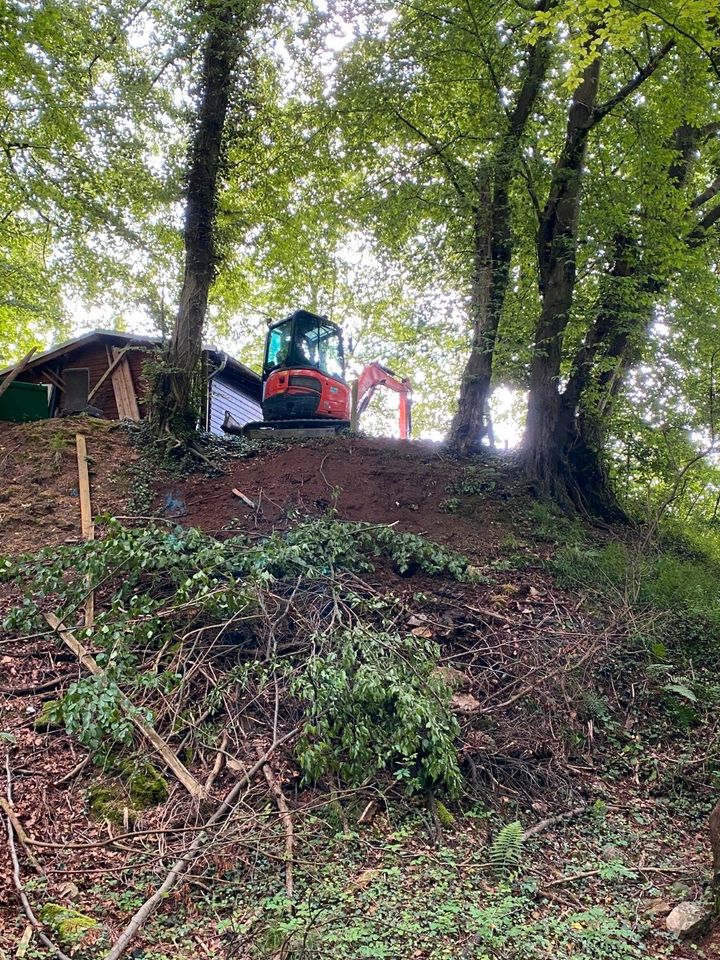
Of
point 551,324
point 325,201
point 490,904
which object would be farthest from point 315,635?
point 325,201

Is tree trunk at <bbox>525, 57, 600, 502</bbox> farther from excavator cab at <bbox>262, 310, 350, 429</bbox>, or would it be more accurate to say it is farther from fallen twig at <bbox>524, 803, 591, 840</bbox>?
fallen twig at <bbox>524, 803, 591, 840</bbox>

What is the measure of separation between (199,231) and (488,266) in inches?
196

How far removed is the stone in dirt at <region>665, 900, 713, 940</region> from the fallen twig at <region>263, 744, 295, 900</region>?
2.07 meters

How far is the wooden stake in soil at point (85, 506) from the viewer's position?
18.3 feet

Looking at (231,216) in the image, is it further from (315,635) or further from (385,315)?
(385,315)

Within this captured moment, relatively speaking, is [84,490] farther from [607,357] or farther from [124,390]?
[124,390]

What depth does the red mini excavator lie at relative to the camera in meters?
12.3

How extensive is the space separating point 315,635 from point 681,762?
3133mm

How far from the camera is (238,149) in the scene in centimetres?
1212

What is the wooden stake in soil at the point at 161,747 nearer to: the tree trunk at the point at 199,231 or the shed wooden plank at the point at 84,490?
the shed wooden plank at the point at 84,490

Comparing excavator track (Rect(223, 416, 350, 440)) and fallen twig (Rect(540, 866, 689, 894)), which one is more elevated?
excavator track (Rect(223, 416, 350, 440))

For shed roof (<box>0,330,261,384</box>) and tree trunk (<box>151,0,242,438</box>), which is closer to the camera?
tree trunk (<box>151,0,242,438</box>)

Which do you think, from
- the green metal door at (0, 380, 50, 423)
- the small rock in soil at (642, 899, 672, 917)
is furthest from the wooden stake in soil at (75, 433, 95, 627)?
the small rock in soil at (642, 899, 672, 917)

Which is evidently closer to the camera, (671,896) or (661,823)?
(671,896)
